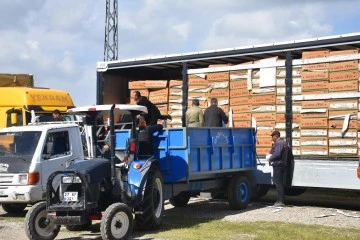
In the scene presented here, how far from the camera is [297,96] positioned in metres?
13.8

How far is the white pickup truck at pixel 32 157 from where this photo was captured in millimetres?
12648

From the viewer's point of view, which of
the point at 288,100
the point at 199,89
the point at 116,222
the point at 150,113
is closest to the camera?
the point at 116,222

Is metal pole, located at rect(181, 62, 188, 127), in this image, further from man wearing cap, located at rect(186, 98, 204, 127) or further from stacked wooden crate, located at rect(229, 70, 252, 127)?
stacked wooden crate, located at rect(229, 70, 252, 127)

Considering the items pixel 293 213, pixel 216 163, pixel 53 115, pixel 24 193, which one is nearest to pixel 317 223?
pixel 293 213

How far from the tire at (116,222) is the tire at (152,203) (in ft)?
2.04

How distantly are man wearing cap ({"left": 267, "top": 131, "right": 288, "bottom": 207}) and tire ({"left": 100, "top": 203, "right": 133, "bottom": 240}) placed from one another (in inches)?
178

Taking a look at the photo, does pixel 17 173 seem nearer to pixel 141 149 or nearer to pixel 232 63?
pixel 141 149

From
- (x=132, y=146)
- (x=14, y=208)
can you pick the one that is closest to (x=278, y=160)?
(x=132, y=146)

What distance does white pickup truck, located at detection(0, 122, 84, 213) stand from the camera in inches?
498

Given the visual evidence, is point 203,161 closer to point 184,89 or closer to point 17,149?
point 184,89

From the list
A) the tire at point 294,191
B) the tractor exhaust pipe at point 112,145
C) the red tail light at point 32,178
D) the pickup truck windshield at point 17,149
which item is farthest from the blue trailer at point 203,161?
the pickup truck windshield at point 17,149

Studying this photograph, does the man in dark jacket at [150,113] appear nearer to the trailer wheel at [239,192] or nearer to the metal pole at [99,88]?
the trailer wheel at [239,192]

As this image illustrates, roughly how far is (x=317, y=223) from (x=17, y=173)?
598cm

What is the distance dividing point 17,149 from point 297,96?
240 inches
